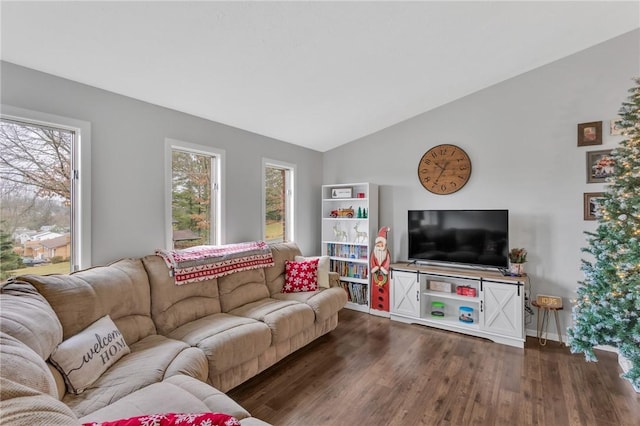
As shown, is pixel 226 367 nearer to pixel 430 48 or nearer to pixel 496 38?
pixel 430 48

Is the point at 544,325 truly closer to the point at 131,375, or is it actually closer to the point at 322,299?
the point at 322,299

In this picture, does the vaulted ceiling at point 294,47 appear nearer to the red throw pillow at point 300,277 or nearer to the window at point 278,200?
the window at point 278,200

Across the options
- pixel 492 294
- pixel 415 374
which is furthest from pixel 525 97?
pixel 415 374

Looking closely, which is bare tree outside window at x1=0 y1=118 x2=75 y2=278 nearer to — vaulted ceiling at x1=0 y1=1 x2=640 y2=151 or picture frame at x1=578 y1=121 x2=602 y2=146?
vaulted ceiling at x1=0 y1=1 x2=640 y2=151

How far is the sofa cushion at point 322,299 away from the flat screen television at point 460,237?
1.24 meters

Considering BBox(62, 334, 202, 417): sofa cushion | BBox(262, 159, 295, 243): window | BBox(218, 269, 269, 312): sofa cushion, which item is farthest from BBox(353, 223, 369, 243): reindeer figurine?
BBox(62, 334, 202, 417): sofa cushion

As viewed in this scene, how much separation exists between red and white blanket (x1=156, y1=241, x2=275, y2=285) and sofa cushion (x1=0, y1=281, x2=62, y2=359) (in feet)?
3.06

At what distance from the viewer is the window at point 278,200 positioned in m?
4.04

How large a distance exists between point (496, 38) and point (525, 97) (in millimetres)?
1126

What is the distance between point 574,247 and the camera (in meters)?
3.17

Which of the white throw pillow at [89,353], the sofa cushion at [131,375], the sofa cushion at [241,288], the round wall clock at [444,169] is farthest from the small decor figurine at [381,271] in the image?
the white throw pillow at [89,353]

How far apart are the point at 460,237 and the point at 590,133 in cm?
170

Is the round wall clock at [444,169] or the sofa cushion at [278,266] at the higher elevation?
the round wall clock at [444,169]

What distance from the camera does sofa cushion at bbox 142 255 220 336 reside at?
93.8 inches
